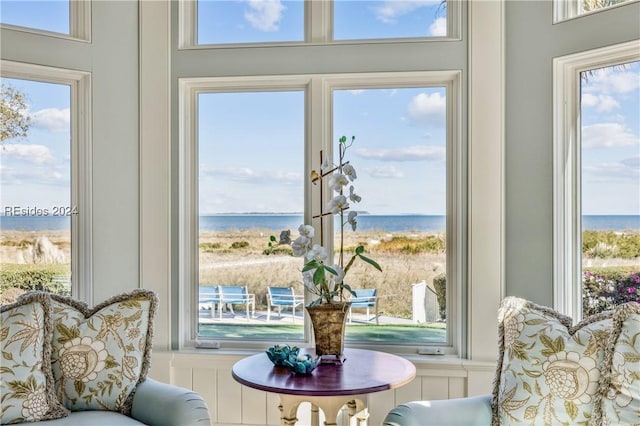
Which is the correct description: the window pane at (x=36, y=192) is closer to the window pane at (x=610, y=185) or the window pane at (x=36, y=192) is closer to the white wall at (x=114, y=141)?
the white wall at (x=114, y=141)

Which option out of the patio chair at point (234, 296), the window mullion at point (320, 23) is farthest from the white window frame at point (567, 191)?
the patio chair at point (234, 296)

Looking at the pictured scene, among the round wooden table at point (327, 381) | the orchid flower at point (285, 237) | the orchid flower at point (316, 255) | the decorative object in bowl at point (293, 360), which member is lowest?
the round wooden table at point (327, 381)

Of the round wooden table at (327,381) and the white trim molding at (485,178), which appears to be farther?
the white trim molding at (485,178)

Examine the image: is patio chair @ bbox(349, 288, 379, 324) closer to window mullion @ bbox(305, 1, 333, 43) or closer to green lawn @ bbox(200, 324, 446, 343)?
green lawn @ bbox(200, 324, 446, 343)

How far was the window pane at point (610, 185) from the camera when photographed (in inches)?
94.3

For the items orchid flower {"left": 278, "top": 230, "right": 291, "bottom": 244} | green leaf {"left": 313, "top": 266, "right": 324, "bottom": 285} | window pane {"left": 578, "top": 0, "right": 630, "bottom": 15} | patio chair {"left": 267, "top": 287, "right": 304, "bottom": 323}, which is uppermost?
window pane {"left": 578, "top": 0, "right": 630, "bottom": 15}

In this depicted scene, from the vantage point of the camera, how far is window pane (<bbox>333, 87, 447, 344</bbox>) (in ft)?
8.94

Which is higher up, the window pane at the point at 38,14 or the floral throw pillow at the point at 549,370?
the window pane at the point at 38,14

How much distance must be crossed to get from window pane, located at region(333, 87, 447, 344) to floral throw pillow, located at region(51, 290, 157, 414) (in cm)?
111

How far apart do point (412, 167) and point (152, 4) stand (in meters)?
1.69

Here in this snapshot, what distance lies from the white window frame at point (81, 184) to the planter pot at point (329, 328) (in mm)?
1309

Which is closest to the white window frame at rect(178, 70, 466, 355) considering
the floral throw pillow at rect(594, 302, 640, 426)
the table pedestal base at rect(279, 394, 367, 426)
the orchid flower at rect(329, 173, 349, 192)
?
the orchid flower at rect(329, 173, 349, 192)

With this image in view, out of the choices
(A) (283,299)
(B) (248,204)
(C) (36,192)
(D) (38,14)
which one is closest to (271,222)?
(B) (248,204)

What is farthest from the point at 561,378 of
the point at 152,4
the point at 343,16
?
the point at 152,4
